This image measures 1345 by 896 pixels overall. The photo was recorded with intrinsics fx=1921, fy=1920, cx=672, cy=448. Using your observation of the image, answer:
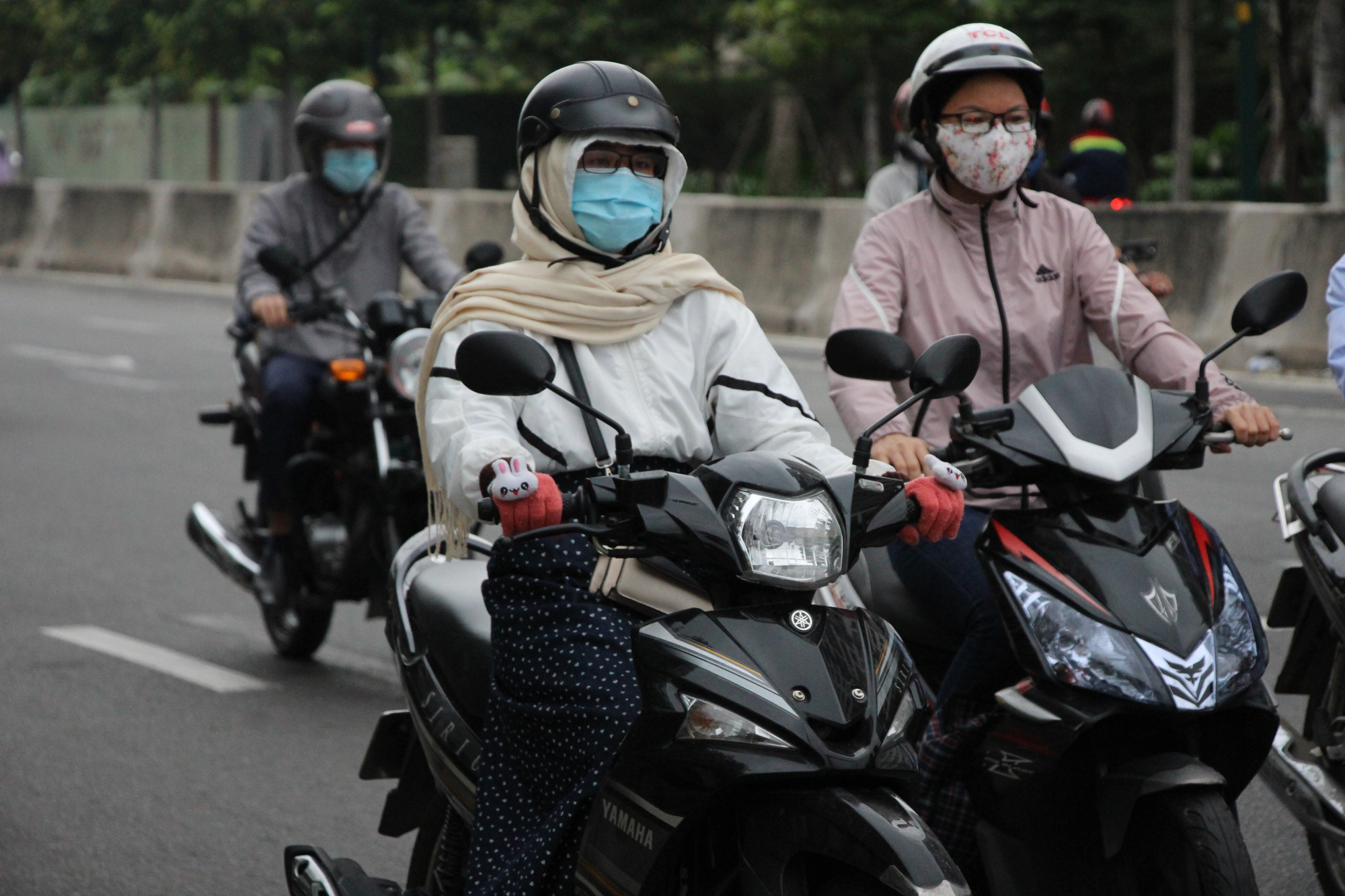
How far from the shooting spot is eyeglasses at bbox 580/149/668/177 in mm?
3469

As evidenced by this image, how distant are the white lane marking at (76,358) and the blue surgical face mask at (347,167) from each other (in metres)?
8.89

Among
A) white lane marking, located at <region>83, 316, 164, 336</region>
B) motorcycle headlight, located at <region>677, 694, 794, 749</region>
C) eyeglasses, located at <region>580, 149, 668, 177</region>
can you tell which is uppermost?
eyeglasses, located at <region>580, 149, 668, 177</region>

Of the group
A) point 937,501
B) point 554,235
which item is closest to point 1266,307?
point 937,501

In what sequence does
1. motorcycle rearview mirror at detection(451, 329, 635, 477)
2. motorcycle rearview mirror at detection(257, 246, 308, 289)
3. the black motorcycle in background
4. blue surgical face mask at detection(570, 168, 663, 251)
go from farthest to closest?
1. motorcycle rearview mirror at detection(257, 246, 308, 289)
2. the black motorcycle in background
3. blue surgical face mask at detection(570, 168, 663, 251)
4. motorcycle rearview mirror at detection(451, 329, 635, 477)

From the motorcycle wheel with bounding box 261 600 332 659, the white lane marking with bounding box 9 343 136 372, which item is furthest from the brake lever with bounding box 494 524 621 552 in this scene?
the white lane marking with bounding box 9 343 136 372

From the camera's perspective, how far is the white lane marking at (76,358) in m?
15.5

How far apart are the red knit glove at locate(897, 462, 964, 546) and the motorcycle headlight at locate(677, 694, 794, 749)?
0.49 meters

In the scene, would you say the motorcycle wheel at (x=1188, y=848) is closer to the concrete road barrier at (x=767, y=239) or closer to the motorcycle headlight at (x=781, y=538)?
the motorcycle headlight at (x=781, y=538)

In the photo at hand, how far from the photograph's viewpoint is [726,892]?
2801mm

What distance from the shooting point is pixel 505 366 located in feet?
9.33

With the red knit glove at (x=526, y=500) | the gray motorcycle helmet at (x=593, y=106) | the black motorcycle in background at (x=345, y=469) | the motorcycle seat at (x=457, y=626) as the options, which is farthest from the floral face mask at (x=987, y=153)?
the black motorcycle in background at (x=345, y=469)

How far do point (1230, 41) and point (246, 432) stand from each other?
2176 cm

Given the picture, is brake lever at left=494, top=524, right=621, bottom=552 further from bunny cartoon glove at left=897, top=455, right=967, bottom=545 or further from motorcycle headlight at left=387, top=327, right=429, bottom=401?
motorcycle headlight at left=387, top=327, right=429, bottom=401

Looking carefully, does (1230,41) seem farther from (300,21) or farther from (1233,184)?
(300,21)
